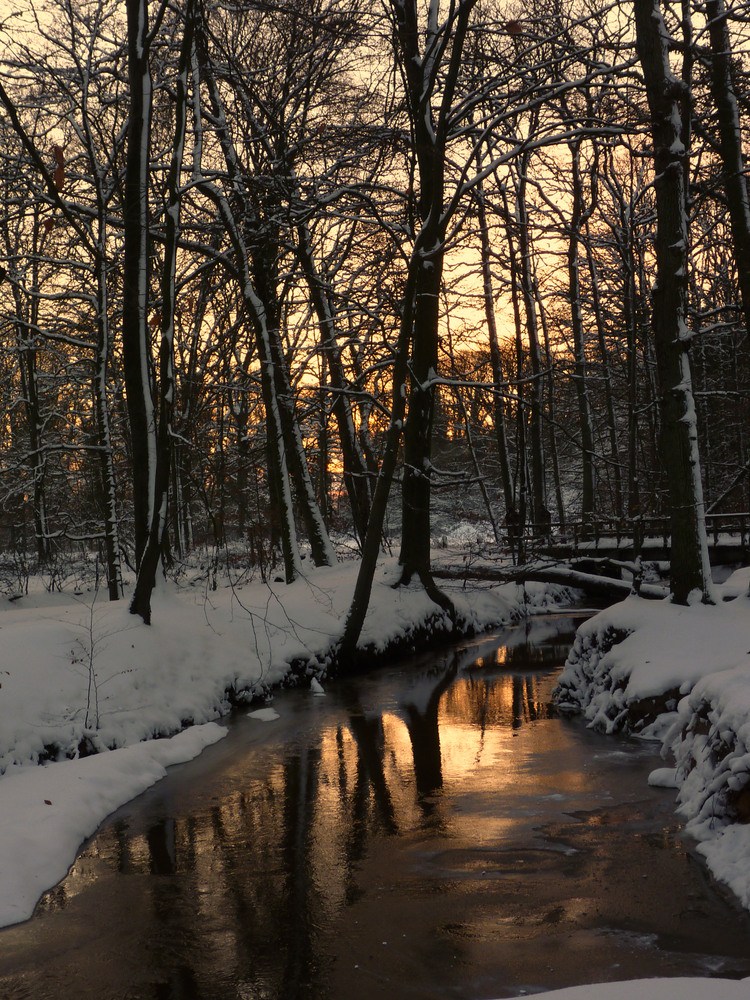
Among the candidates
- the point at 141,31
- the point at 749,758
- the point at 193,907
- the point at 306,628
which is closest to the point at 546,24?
the point at 141,31

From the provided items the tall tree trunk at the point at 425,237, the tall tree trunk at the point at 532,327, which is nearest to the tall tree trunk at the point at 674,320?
the tall tree trunk at the point at 425,237

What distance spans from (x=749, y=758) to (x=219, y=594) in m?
12.2

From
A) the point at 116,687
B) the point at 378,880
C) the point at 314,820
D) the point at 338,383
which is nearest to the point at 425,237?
the point at 338,383

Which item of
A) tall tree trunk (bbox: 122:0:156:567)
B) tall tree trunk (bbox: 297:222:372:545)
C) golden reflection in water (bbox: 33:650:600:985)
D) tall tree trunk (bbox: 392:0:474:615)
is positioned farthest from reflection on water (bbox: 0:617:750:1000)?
tall tree trunk (bbox: 297:222:372:545)

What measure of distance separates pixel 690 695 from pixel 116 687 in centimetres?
668

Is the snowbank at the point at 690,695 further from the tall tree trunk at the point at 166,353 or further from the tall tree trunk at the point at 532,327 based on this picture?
the tall tree trunk at the point at 532,327

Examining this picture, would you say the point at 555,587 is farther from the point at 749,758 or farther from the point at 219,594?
the point at 749,758

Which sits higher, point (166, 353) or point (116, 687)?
point (166, 353)

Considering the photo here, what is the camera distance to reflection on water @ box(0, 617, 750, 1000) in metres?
4.96

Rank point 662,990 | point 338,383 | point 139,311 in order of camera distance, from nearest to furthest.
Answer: point 662,990
point 139,311
point 338,383

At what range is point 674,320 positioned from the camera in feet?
36.2

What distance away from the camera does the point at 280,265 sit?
71.8 feet

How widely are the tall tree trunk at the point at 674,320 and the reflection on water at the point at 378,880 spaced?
258cm

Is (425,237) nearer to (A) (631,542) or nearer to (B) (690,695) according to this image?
(B) (690,695)
